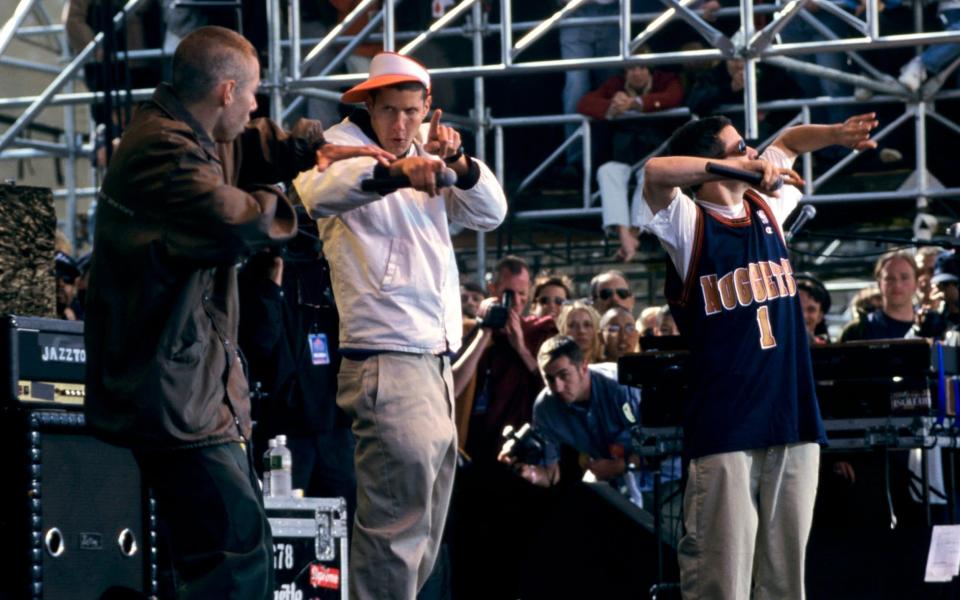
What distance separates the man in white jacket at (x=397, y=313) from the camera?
5070 millimetres

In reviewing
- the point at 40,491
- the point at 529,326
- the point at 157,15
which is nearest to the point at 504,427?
the point at 529,326

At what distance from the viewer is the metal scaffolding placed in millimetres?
9422

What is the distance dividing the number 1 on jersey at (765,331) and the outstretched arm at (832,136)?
79 cm

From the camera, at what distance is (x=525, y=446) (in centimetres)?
807

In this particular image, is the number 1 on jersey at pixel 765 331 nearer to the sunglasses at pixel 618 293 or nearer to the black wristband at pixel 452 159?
the black wristband at pixel 452 159

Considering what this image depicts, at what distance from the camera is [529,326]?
919cm

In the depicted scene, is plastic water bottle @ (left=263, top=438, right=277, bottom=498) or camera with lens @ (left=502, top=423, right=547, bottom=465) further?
camera with lens @ (left=502, top=423, right=547, bottom=465)

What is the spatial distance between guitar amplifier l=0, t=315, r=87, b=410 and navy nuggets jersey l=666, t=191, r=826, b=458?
6.83 ft

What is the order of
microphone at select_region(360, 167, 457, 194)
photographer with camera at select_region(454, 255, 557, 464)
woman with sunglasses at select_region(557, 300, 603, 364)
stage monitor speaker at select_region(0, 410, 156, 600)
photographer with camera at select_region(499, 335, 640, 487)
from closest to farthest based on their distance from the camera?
microphone at select_region(360, 167, 457, 194), stage monitor speaker at select_region(0, 410, 156, 600), photographer with camera at select_region(499, 335, 640, 487), photographer with camera at select_region(454, 255, 557, 464), woman with sunglasses at select_region(557, 300, 603, 364)

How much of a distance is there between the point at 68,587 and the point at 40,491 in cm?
34

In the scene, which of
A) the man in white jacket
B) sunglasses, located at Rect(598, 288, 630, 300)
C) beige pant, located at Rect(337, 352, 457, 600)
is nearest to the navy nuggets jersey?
the man in white jacket

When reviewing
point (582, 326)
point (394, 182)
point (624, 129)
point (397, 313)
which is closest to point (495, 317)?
point (582, 326)

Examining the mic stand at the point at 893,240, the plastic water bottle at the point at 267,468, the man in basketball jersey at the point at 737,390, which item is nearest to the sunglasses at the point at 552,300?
the mic stand at the point at 893,240

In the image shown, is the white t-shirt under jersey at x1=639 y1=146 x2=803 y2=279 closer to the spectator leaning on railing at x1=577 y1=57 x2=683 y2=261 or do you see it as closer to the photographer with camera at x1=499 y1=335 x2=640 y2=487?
the photographer with camera at x1=499 y1=335 x2=640 y2=487
